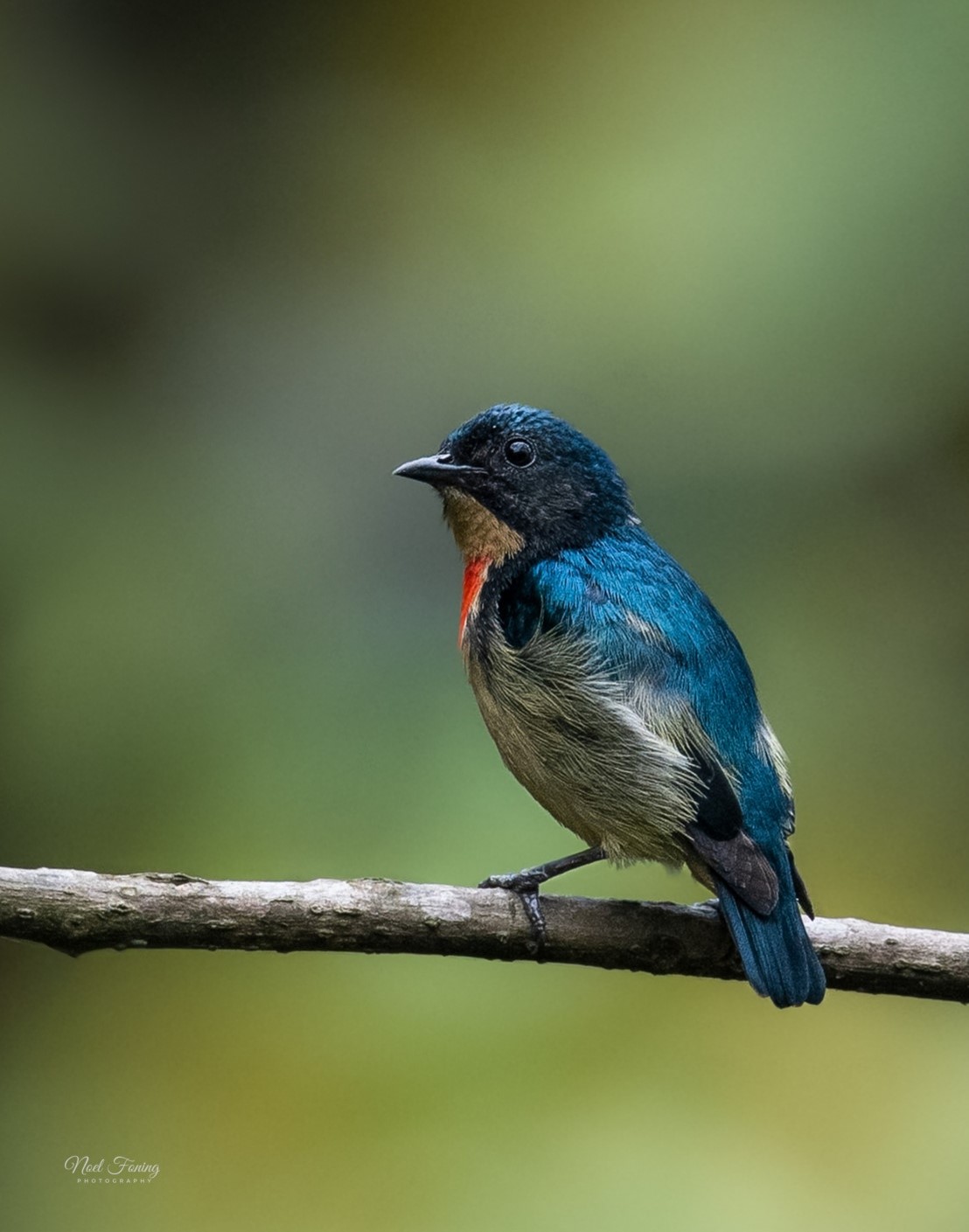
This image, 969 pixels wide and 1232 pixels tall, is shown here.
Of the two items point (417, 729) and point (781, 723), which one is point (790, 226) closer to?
point (781, 723)

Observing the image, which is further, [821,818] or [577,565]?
[821,818]

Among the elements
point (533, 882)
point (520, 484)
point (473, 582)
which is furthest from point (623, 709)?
point (520, 484)

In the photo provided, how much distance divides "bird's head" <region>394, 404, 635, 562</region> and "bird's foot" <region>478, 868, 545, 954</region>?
2.95 ft

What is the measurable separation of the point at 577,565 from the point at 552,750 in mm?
490

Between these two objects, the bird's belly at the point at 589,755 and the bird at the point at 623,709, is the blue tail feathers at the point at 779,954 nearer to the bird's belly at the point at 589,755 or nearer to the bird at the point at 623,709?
the bird at the point at 623,709

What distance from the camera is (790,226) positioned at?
6.60m

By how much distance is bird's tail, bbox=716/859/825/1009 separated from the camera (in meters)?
3.50

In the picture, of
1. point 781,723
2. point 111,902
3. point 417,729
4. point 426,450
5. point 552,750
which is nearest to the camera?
point 111,902

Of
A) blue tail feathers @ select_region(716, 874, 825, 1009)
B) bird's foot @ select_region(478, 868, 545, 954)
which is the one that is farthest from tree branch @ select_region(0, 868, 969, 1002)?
blue tail feathers @ select_region(716, 874, 825, 1009)

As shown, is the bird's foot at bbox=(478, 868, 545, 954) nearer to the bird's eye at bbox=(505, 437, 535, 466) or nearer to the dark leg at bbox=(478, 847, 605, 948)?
the dark leg at bbox=(478, 847, 605, 948)

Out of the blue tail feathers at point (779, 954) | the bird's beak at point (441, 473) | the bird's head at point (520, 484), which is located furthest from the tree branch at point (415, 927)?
the bird's beak at point (441, 473)

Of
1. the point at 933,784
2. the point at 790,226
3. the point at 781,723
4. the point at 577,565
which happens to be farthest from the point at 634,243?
the point at 577,565

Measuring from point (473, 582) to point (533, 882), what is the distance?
946 mm

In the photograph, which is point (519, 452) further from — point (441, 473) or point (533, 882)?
point (533, 882)
